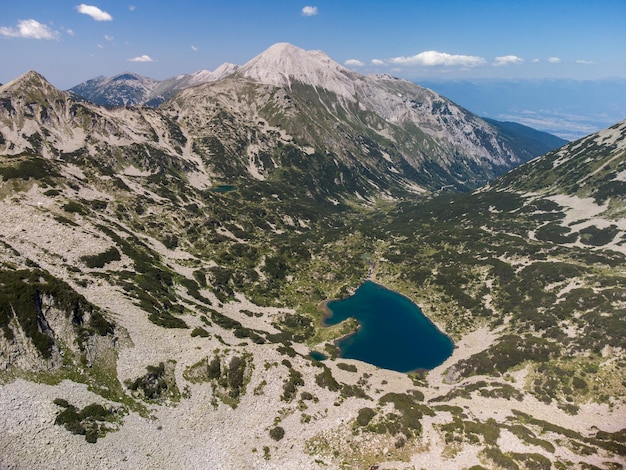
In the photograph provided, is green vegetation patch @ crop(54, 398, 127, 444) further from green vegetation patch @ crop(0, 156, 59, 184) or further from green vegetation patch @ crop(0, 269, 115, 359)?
green vegetation patch @ crop(0, 156, 59, 184)

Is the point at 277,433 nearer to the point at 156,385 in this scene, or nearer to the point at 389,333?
the point at 156,385

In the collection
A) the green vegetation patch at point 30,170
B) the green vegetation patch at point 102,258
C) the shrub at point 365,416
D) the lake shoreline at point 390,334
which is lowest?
→ the lake shoreline at point 390,334

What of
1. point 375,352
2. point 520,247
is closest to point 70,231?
point 375,352

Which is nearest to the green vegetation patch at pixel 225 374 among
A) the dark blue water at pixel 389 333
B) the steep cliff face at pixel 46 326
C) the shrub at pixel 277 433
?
the shrub at pixel 277 433

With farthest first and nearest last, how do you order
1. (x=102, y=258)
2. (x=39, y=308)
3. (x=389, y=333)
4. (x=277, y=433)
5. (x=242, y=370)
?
(x=389, y=333) → (x=102, y=258) → (x=242, y=370) → (x=39, y=308) → (x=277, y=433)

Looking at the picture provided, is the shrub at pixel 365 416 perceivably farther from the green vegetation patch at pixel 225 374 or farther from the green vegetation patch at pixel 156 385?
the green vegetation patch at pixel 156 385

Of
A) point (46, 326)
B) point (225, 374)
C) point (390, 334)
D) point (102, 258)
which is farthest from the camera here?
point (390, 334)

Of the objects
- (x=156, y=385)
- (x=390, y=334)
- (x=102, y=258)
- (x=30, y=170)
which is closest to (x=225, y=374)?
(x=156, y=385)

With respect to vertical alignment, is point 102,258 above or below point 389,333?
above
